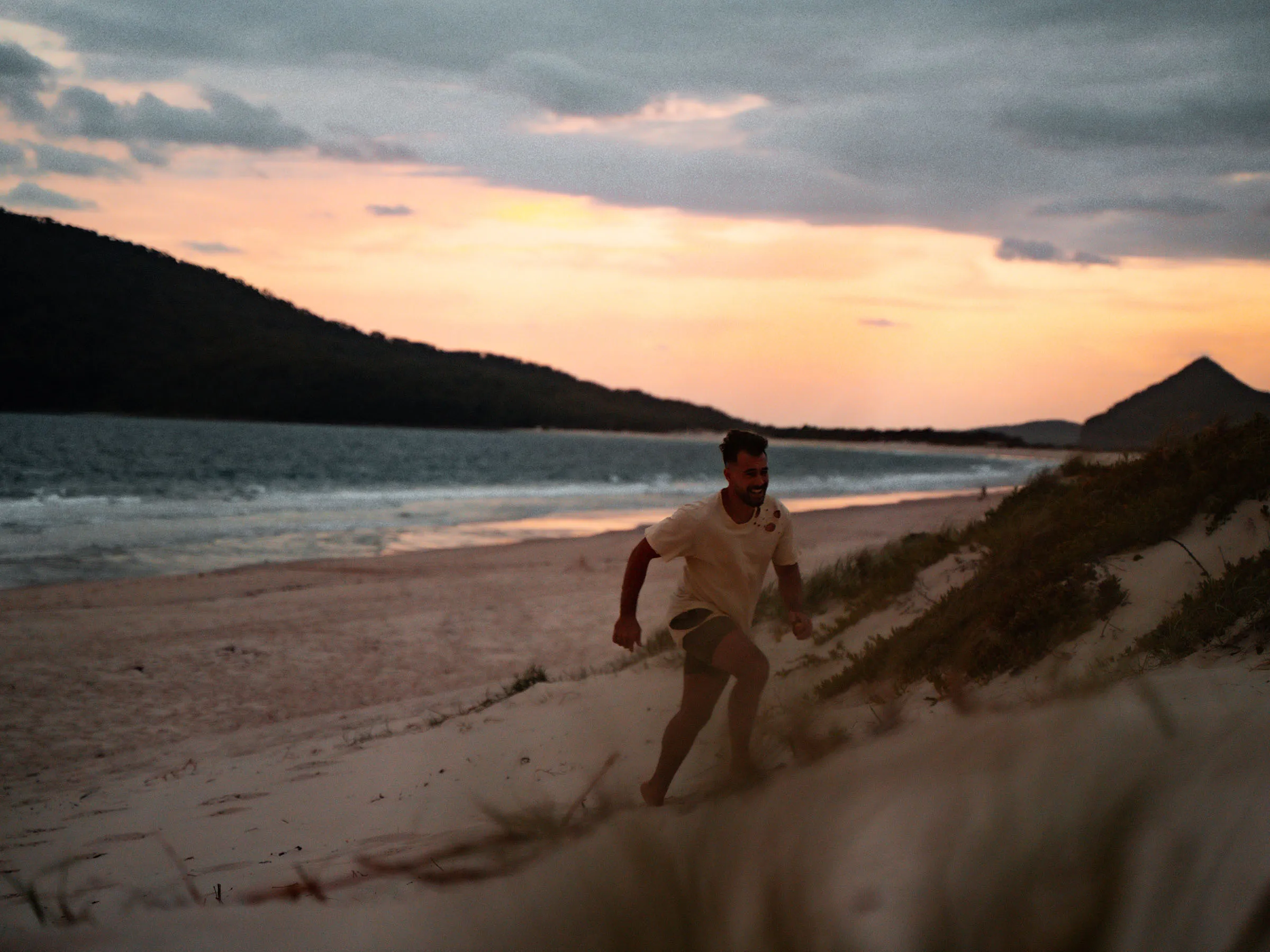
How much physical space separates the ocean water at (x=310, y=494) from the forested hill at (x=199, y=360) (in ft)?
168

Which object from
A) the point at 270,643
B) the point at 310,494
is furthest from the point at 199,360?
the point at 270,643

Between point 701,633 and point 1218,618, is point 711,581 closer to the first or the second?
point 701,633

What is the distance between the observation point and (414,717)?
6809 millimetres

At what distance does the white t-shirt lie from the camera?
364cm

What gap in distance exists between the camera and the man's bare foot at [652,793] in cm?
344

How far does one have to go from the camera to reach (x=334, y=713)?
23.8 ft

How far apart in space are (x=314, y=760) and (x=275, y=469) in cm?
4534

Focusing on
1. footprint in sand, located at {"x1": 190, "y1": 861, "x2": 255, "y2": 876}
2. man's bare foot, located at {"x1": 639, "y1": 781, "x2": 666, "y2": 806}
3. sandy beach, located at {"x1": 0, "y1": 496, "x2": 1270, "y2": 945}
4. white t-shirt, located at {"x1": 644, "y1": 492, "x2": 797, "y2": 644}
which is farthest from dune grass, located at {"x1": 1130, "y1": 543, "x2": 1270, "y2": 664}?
footprint in sand, located at {"x1": 190, "y1": 861, "x2": 255, "y2": 876}

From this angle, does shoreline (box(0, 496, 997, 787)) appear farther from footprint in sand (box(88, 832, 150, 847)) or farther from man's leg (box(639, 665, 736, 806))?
man's leg (box(639, 665, 736, 806))

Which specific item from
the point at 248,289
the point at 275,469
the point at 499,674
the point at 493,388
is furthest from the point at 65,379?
the point at 499,674

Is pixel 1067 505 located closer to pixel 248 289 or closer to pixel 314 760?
pixel 314 760

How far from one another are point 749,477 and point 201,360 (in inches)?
5814

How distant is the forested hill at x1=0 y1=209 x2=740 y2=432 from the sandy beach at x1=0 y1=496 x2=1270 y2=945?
5222 inches

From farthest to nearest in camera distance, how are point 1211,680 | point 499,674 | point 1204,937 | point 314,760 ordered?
point 499,674
point 314,760
point 1211,680
point 1204,937
